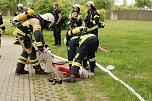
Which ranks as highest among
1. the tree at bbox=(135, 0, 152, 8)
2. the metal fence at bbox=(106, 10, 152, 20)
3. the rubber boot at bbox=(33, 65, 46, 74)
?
the tree at bbox=(135, 0, 152, 8)

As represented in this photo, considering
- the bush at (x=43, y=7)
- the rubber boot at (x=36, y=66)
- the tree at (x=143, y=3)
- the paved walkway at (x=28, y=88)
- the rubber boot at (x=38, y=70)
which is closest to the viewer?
the paved walkway at (x=28, y=88)

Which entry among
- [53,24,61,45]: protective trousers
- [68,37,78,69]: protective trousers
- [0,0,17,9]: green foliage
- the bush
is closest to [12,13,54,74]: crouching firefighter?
[68,37,78,69]: protective trousers

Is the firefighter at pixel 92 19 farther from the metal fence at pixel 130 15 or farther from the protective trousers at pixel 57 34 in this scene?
the metal fence at pixel 130 15

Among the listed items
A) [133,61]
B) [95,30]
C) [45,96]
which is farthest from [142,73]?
[45,96]

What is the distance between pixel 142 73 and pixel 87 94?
2.85 metres

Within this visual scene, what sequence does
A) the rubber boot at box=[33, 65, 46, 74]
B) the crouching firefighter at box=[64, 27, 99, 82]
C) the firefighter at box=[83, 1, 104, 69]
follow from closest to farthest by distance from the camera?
the crouching firefighter at box=[64, 27, 99, 82] → the rubber boot at box=[33, 65, 46, 74] → the firefighter at box=[83, 1, 104, 69]

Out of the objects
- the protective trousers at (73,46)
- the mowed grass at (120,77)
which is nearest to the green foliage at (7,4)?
the mowed grass at (120,77)

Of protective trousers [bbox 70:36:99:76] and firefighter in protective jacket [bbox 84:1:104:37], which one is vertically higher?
firefighter in protective jacket [bbox 84:1:104:37]

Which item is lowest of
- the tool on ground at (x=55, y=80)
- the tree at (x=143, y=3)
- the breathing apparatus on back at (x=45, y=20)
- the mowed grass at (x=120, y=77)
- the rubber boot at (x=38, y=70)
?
the mowed grass at (x=120, y=77)

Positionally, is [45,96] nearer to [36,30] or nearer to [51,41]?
[36,30]

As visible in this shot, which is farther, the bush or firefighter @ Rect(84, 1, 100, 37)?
the bush

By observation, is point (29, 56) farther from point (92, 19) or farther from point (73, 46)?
point (92, 19)

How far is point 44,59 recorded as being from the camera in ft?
31.4

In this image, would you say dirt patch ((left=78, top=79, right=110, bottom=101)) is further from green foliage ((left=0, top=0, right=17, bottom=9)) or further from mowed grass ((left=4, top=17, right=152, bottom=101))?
green foliage ((left=0, top=0, right=17, bottom=9))
